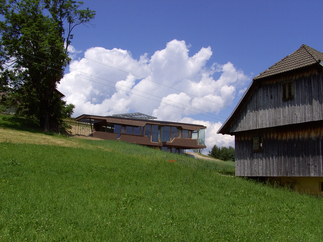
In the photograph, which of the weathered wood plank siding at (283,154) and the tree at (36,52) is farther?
the tree at (36,52)

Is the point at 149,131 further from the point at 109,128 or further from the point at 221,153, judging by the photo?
the point at 221,153

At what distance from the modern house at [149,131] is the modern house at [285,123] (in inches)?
894

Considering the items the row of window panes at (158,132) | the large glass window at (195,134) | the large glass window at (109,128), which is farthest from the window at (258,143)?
the large glass window at (109,128)

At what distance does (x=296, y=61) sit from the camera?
1675cm

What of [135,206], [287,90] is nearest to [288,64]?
[287,90]

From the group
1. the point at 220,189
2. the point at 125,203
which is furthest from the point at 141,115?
the point at 125,203

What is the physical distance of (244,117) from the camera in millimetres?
19062

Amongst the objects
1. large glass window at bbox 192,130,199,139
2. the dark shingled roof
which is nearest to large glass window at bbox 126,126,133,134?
large glass window at bbox 192,130,199,139

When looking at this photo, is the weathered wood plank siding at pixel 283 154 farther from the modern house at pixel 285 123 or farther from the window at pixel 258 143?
the window at pixel 258 143

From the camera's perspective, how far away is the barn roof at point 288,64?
15940mm

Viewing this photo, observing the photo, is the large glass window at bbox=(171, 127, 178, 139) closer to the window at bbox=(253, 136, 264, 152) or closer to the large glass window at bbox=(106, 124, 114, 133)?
the large glass window at bbox=(106, 124, 114, 133)

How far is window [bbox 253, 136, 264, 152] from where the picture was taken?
18419mm

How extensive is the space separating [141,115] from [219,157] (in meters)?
17.4

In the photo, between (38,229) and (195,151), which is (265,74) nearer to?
(38,229)
